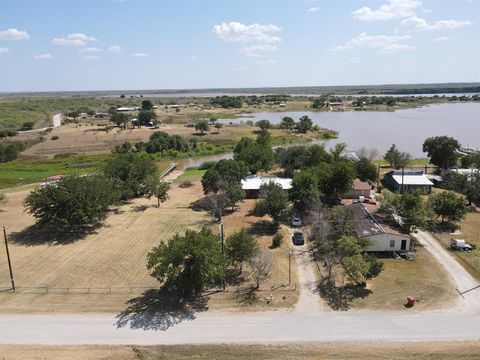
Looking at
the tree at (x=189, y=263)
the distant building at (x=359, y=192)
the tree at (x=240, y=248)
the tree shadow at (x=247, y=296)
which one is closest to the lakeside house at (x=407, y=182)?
the distant building at (x=359, y=192)

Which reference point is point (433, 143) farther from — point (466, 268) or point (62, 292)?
point (62, 292)

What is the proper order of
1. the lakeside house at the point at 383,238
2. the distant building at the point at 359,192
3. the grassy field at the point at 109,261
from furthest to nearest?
1. the distant building at the point at 359,192
2. the lakeside house at the point at 383,238
3. the grassy field at the point at 109,261

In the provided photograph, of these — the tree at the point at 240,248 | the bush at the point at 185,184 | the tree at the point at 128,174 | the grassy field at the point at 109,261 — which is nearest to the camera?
the grassy field at the point at 109,261

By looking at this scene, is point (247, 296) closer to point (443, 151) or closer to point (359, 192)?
point (359, 192)

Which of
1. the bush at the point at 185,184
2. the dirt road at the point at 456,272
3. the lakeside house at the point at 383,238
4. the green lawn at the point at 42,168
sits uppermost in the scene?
the lakeside house at the point at 383,238

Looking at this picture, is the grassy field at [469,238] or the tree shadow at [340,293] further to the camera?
the grassy field at [469,238]

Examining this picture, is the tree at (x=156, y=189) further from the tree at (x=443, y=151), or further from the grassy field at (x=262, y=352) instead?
the tree at (x=443, y=151)

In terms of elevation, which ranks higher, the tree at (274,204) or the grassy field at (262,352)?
the tree at (274,204)
